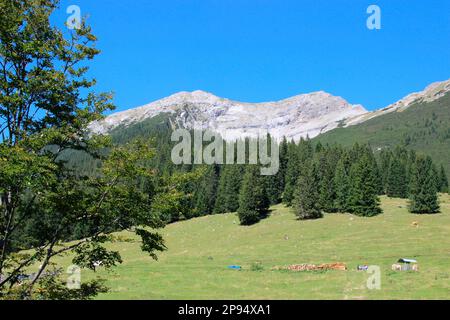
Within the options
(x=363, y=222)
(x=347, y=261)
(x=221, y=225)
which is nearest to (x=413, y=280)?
(x=347, y=261)

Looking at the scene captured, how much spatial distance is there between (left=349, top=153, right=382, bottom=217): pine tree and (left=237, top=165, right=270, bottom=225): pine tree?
65.3 feet

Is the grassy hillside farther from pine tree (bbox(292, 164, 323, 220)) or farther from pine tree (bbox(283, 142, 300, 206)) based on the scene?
pine tree (bbox(283, 142, 300, 206))

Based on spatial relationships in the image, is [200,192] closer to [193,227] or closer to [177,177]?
[193,227]

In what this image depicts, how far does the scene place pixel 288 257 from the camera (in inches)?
2218

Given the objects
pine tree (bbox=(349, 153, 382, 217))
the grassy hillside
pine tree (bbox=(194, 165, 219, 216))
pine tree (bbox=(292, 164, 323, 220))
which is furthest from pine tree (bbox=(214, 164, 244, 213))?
pine tree (bbox=(349, 153, 382, 217))

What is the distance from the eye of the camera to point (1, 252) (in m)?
15.5

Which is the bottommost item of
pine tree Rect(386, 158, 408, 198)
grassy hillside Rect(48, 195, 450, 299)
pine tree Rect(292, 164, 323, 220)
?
grassy hillside Rect(48, 195, 450, 299)

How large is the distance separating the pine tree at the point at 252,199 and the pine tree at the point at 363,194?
19.9 m

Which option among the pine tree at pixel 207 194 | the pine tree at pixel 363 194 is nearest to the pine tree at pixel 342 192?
the pine tree at pixel 363 194

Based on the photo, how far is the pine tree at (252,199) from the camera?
89.2m

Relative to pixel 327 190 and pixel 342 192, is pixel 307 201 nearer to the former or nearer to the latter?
pixel 327 190

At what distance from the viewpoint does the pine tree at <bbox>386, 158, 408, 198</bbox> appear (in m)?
114
